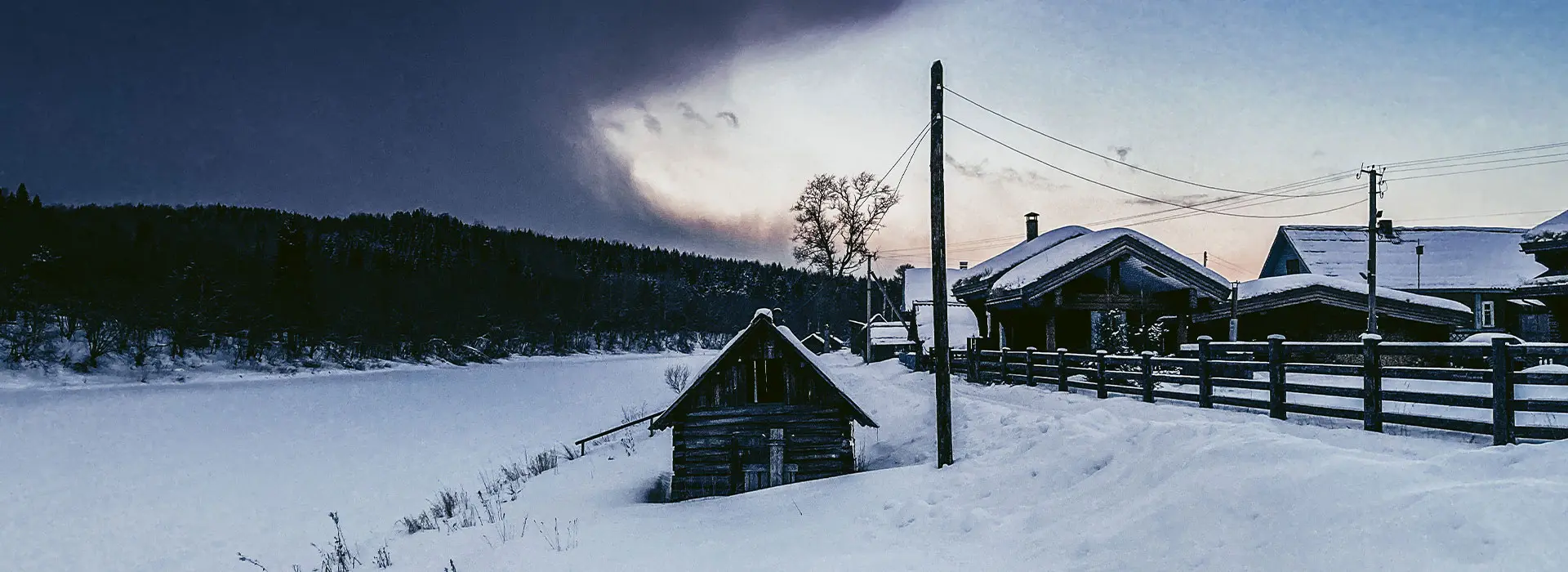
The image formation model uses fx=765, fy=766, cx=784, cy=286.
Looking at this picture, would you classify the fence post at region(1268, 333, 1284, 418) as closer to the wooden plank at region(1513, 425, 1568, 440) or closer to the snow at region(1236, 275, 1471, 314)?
the wooden plank at region(1513, 425, 1568, 440)

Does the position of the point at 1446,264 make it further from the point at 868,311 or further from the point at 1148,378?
the point at 1148,378

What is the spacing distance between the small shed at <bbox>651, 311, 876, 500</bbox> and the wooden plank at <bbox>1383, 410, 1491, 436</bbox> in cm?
830

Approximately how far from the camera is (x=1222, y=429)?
8.39m

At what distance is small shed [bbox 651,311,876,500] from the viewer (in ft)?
50.0

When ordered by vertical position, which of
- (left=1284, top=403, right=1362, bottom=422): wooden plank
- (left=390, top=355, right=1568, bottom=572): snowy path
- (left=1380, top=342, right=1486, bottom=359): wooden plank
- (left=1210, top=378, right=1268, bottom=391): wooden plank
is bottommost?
(left=390, top=355, right=1568, bottom=572): snowy path

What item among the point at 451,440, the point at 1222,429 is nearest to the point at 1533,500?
the point at 1222,429

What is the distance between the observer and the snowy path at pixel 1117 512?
5.20 meters

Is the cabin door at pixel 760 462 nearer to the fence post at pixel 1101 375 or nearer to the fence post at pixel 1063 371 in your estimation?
the fence post at pixel 1101 375

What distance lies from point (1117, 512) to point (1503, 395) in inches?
181

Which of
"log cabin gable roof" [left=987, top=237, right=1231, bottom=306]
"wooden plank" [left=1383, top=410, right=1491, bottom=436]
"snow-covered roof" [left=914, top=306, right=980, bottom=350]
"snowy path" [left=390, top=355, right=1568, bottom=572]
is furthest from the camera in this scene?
"snow-covered roof" [left=914, top=306, right=980, bottom=350]

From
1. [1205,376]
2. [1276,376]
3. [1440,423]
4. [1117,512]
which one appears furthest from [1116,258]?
[1117,512]

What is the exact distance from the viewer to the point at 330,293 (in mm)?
81188

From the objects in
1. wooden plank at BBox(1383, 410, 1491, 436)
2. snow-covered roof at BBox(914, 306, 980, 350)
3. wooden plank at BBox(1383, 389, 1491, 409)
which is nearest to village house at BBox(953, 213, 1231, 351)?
snow-covered roof at BBox(914, 306, 980, 350)

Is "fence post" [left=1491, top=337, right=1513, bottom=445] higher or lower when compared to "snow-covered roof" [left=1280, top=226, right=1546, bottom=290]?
lower
